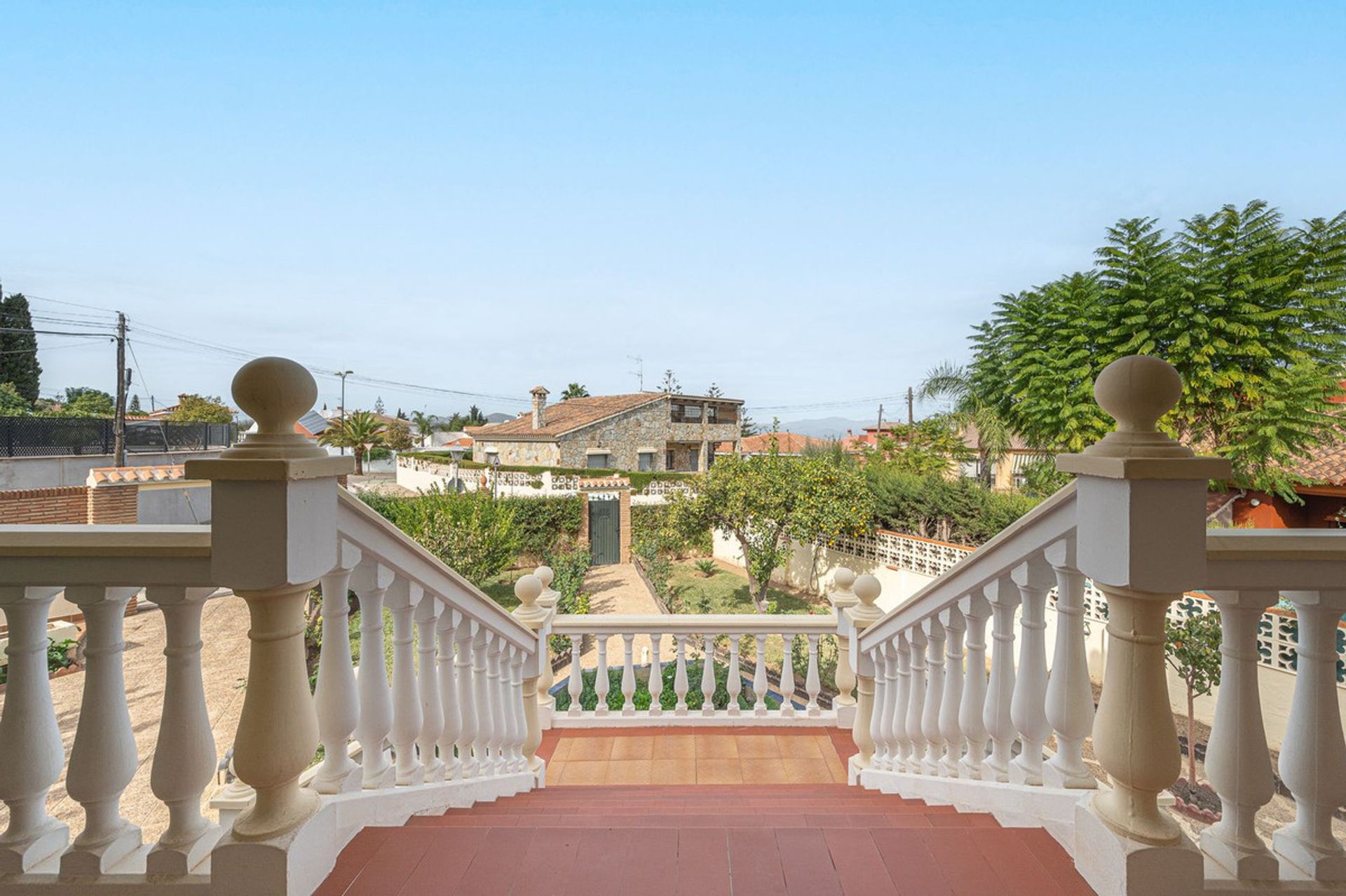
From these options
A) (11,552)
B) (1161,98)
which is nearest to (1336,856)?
(11,552)

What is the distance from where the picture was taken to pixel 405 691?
1.58m

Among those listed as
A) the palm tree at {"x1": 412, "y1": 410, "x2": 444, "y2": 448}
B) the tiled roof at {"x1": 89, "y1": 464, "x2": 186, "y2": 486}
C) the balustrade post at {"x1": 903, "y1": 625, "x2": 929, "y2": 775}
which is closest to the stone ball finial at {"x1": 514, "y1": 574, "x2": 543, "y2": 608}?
the balustrade post at {"x1": 903, "y1": 625, "x2": 929, "y2": 775}

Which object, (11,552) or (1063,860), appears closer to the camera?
(11,552)

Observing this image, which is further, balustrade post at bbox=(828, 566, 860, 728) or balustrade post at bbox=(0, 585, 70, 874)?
balustrade post at bbox=(828, 566, 860, 728)

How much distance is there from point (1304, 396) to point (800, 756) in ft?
29.9

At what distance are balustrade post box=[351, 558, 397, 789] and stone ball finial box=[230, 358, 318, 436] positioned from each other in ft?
1.50

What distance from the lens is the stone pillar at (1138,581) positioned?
95 cm

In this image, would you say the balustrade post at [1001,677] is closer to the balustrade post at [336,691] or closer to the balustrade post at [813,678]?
the balustrade post at [336,691]

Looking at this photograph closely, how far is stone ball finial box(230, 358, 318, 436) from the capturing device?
3.12 feet

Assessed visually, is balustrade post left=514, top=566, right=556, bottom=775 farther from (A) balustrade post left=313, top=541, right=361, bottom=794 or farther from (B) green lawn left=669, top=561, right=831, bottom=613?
(B) green lawn left=669, top=561, right=831, bottom=613

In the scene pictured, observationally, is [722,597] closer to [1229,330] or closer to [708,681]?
[708,681]

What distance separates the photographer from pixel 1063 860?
1.23 m

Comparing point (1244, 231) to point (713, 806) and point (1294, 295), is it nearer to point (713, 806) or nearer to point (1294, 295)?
point (1294, 295)

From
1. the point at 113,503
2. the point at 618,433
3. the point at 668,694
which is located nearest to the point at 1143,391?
the point at 668,694
